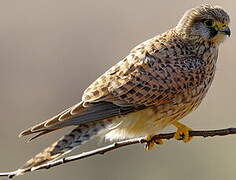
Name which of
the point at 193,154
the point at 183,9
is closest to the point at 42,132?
the point at 193,154

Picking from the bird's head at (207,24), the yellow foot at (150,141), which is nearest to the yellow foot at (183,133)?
the yellow foot at (150,141)

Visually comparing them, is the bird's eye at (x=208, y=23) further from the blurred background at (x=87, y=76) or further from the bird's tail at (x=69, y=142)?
the blurred background at (x=87, y=76)

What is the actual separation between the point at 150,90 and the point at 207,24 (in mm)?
939

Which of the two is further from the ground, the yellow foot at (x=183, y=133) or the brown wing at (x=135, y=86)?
the brown wing at (x=135, y=86)

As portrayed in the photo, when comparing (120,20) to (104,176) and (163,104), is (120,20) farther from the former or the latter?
(163,104)

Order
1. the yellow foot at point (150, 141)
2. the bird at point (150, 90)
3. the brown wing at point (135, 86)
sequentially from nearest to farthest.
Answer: the bird at point (150, 90) → the brown wing at point (135, 86) → the yellow foot at point (150, 141)

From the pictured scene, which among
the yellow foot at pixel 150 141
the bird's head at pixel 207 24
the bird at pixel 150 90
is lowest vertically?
the yellow foot at pixel 150 141

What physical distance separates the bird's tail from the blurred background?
6.42 metres

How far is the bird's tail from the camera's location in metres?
8.28

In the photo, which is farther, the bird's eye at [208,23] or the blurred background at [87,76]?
the blurred background at [87,76]

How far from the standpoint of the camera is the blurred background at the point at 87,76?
16.0 meters

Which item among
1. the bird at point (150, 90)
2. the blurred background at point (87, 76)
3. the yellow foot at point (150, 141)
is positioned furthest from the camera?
the blurred background at point (87, 76)

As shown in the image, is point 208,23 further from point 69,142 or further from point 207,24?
point 69,142

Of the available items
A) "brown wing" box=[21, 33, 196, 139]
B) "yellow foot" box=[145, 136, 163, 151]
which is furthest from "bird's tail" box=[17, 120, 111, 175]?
"yellow foot" box=[145, 136, 163, 151]
